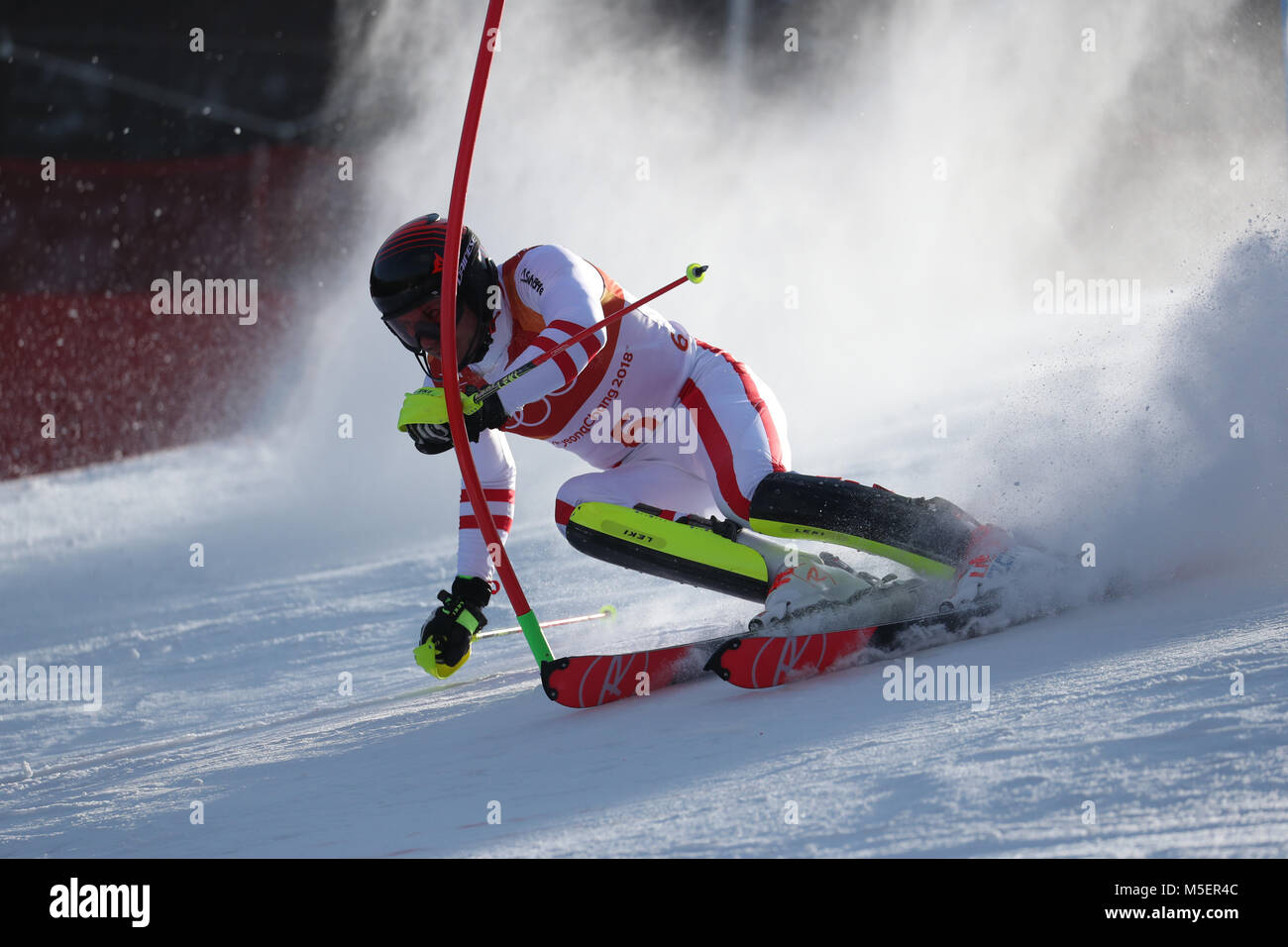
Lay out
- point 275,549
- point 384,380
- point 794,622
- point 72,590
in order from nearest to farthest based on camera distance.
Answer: point 794,622 → point 72,590 → point 275,549 → point 384,380

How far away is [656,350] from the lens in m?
3.59

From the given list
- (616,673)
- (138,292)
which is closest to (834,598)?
(616,673)

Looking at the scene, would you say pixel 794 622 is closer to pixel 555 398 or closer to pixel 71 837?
pixel 555 398

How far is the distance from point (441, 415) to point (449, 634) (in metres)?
0.71

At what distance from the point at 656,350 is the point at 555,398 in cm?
34

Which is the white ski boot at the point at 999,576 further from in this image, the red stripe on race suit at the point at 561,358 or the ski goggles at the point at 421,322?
the ski goggles at the point at 421,322

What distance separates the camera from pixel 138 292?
35.4ft

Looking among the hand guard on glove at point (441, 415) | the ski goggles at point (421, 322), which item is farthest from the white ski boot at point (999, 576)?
the ski goggles at point (421, 322)

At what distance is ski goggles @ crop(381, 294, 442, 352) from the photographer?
321 centimetres

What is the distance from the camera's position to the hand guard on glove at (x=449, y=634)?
3447mm

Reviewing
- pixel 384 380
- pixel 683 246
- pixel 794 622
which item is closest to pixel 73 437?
pixel 384 380

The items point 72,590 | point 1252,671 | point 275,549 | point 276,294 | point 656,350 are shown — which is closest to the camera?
point 1252,671

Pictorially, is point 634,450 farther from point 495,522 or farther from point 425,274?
point 425,274

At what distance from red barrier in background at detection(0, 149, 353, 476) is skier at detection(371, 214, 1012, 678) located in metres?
7.35
